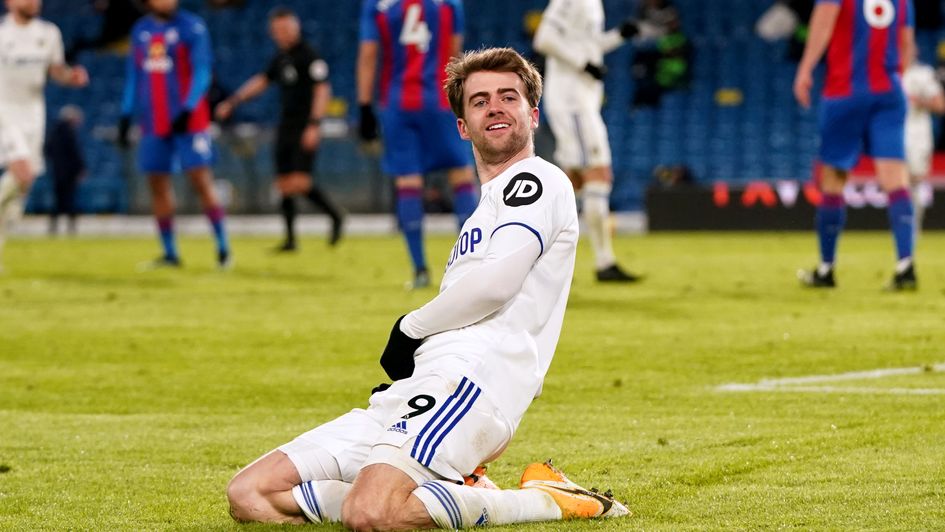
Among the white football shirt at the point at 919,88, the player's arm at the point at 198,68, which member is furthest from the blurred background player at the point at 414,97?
the white football shirt at the point at 919,88

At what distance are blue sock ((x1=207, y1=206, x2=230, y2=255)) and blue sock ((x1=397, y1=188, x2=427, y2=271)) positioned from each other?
3.16 m

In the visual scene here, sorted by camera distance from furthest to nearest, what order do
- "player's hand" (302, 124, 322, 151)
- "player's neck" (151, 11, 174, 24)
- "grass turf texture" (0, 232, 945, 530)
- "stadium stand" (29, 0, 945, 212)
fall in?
1. "stadium stand" (29, 0, 945, 212)
2. "player's hand" (302, 124, 322, 151)
3. "player's neck" (151, 11, 174, 24)
4. "grass turf texture" (0, 232, 945, 530)

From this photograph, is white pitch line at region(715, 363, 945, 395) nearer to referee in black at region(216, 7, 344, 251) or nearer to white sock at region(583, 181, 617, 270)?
white sock at region(583, 181, 617, 270)

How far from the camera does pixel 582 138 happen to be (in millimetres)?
12102

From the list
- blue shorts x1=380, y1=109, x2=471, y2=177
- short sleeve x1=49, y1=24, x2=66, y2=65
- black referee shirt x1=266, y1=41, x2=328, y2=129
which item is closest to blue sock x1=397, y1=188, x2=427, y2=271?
blue shorts x1=380, y1=109, x2=471, y2=177

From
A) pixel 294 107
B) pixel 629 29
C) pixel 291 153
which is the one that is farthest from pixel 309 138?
pixel 629 29

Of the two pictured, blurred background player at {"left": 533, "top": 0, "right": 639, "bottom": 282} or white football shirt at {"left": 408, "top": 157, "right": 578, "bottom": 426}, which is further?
blurred background player at {"left": 533, "top": 0, "right": 639, "bottom": 282}

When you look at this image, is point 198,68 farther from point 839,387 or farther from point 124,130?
point 839,387

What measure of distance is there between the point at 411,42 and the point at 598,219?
6.13 feet

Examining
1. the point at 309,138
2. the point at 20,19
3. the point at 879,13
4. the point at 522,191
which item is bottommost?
the point at 309,138

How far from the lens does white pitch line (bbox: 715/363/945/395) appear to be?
651 centimetres

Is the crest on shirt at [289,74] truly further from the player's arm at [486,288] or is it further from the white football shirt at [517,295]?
the player's arm at [486,288]

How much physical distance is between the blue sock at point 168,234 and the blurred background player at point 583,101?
4106 mm

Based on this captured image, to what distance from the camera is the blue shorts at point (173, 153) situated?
1425 cm
